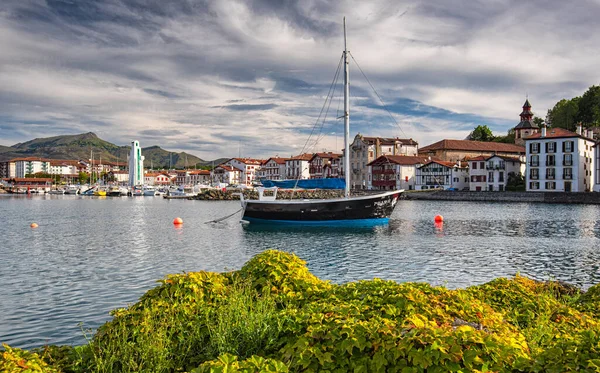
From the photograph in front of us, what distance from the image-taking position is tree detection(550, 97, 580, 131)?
401 feet

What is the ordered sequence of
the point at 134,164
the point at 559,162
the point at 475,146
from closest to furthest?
the point at 559,162
the point at 475,146
the point at 134,164

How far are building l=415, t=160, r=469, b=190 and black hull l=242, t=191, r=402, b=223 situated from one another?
72.2 metres

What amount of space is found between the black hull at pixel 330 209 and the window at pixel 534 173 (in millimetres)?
61533

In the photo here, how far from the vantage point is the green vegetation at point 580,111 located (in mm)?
117000

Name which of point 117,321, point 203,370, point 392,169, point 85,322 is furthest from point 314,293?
point 392,169

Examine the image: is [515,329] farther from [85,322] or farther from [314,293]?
[85,322]

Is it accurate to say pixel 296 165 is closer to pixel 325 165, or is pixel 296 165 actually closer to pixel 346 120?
pixel 325 165

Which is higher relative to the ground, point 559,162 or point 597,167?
point 559,162

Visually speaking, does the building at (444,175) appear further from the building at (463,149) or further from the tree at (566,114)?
the tree at (566,114)

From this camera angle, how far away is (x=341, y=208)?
137ft

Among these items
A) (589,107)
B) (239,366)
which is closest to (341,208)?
(239,366)

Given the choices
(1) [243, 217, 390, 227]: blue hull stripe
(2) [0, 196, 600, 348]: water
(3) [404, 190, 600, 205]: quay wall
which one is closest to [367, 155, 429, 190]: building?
(3) [404, 190, 600, 205]: quay wall

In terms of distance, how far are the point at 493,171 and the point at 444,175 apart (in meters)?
12.5

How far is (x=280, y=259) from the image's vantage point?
30.0 ft
